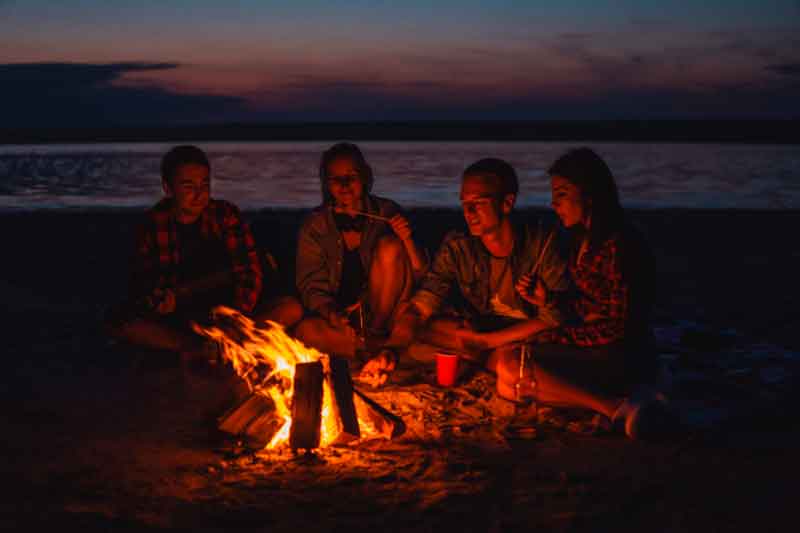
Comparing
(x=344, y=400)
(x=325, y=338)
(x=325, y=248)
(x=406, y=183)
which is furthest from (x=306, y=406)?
(x=406, y=183)

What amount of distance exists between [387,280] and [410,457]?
6.19ft

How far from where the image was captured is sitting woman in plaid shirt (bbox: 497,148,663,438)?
15.8ft

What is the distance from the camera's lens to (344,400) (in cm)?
469

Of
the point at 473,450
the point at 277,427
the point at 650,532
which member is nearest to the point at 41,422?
the point at 277,427

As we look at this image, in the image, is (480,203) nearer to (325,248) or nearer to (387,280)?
(387,280)

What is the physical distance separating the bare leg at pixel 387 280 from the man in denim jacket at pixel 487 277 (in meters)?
0.17

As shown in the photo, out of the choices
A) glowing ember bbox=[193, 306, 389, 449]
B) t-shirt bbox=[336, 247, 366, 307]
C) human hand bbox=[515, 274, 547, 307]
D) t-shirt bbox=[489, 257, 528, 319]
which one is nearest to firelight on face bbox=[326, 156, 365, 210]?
t-shirt bbox=[336, 247, 366, 307]

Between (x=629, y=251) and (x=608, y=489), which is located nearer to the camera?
(x=608, y=489)

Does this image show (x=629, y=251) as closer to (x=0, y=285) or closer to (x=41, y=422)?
(x=41, y=422)

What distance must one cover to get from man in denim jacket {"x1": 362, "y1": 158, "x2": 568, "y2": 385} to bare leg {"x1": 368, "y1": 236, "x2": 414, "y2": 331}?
6.8 inches

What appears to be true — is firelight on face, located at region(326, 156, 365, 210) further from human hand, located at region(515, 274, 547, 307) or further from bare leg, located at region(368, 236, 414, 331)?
human hand, located at region(515, 274, 547, 307)

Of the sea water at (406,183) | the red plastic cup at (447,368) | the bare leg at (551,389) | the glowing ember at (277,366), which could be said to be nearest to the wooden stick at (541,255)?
the bare leg at (551,389)

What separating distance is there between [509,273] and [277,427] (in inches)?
81.7

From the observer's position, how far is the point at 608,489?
13.1ft
